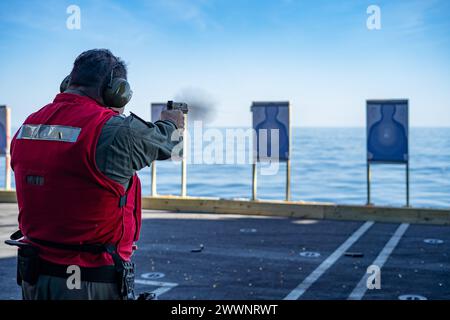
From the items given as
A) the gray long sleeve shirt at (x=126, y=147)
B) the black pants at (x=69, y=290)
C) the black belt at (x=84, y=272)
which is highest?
the gray long sleeve shirt at (x=126, y=147)

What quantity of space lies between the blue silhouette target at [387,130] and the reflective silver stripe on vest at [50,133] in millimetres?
10341

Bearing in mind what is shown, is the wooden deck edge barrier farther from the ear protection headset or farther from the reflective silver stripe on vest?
the reflective silver stripe on vest

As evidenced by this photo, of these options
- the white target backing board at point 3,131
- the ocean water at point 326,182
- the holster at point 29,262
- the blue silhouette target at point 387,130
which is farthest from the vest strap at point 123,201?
the ocean water at point 326,182

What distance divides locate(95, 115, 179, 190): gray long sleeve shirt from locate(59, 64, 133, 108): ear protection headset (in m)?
0.19

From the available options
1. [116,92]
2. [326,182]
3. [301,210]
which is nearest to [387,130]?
[301,210]

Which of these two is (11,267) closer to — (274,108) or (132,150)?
(132,150)

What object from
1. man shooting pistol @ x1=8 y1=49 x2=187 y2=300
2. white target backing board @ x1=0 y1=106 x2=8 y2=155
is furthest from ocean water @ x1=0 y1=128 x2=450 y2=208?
man shooting pistol @ x1=8 y1=49 x2=187 y2=300

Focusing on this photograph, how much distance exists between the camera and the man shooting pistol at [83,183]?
246 centimetres

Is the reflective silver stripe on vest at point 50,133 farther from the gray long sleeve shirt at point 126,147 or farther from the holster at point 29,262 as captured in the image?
the holster at point 29,262

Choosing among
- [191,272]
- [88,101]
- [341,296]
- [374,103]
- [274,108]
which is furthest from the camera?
[274,108]

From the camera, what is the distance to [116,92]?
270cm

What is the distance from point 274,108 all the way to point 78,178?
10.7 m

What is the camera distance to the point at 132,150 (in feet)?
8.28
